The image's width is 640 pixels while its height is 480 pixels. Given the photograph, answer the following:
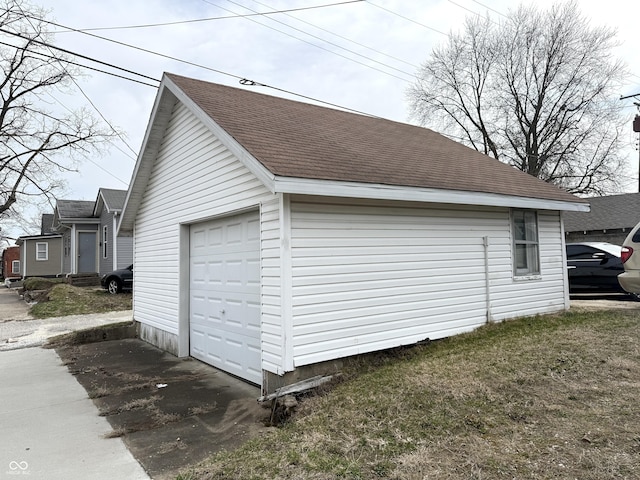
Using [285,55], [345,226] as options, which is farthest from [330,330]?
[285,55]

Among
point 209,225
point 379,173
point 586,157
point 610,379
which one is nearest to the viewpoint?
point 610,379

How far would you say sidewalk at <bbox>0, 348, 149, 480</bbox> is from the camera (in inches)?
143

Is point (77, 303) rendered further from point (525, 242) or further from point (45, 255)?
point (45, 255)

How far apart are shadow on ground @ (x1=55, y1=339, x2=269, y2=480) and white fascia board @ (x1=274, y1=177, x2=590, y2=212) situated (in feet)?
8.61

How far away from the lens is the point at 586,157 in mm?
27312

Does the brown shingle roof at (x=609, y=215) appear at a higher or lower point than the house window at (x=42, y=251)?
higher

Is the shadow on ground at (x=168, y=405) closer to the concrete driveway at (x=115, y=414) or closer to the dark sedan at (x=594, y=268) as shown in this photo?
the concrete driveway at (x=115, y=414)

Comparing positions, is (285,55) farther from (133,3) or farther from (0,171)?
(0,171)

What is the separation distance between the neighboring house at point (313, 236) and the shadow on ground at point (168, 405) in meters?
0.40

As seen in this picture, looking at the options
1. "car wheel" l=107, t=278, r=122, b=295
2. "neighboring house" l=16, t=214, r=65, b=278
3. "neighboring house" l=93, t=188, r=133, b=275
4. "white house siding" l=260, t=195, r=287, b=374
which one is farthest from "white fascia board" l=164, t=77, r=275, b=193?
"neighboring house" l=16, t=214, r=65, b=278

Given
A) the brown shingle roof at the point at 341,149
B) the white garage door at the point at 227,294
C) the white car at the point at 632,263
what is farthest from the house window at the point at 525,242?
the white garage door at the point at 227,294

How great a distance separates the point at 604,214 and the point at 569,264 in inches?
638

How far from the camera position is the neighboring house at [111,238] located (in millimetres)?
21203

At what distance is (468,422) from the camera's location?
3.85 metres
